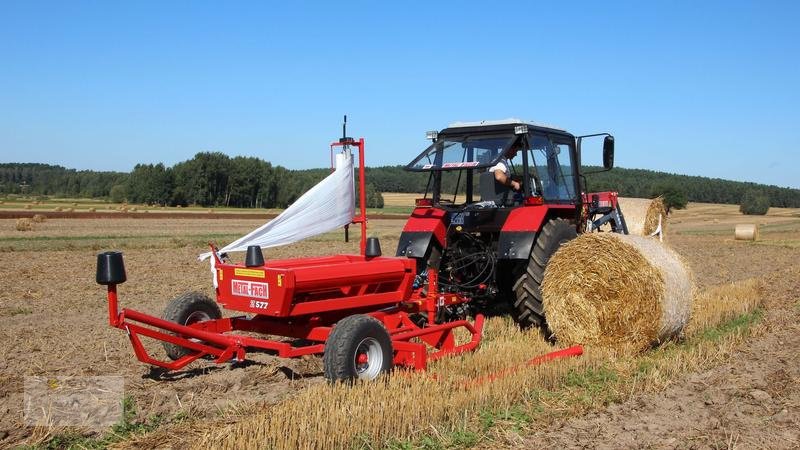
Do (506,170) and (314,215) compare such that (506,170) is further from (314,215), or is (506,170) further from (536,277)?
(314,215)

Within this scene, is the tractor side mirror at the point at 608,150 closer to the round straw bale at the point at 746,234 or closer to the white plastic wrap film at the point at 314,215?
the white plastic wrap film at the point at 314,215

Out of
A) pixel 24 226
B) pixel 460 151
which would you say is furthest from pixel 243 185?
pixel 460 151

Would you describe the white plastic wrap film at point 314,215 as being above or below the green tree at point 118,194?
below

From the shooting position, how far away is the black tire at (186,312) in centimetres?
589

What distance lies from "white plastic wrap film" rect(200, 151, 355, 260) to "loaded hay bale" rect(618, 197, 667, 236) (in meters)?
8.02

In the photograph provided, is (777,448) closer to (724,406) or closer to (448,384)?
(724,406)

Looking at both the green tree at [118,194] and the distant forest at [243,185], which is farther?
the green tree at [118,194]

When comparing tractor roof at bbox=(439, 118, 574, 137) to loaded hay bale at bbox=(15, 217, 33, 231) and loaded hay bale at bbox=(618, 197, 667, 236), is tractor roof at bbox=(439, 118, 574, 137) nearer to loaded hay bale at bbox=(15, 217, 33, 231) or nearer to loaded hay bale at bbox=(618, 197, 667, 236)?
loaded hay bale at bbox=(618, 197, 667, 236)

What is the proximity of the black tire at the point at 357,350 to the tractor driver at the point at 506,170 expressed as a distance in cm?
232

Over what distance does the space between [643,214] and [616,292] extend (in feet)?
23.2

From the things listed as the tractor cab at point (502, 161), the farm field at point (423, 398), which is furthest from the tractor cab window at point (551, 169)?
the farm field at point (423, 398)

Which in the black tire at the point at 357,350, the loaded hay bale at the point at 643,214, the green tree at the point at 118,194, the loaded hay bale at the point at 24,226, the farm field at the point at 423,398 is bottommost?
the farm field at the point at 423,398

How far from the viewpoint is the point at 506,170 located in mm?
7098

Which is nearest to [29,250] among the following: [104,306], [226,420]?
[104,306]
